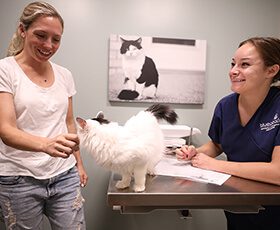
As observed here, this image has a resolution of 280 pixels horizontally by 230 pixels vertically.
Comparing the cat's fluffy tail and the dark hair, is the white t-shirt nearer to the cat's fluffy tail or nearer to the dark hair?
the cat's fluffy tail

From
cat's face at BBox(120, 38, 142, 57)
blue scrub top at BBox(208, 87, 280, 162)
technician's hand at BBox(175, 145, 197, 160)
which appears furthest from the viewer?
cat's face at BBox(120, 38, 142, 57)

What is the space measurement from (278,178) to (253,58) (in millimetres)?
484

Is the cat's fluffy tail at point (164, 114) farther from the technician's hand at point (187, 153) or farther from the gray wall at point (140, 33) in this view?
the gray wall at point (140, 33)

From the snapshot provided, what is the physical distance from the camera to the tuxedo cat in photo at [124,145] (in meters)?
0.88

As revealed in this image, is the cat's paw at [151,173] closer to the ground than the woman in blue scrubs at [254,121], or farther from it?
closer to the ground

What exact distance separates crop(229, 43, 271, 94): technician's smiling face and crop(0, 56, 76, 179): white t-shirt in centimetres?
76

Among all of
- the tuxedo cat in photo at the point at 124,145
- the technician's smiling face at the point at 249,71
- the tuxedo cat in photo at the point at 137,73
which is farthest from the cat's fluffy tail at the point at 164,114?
the tuxedo cat in photo at the point at 137,73

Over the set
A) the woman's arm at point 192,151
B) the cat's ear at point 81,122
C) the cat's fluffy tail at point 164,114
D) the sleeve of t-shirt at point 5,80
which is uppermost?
the sleeve of t-shirt at point 5,80

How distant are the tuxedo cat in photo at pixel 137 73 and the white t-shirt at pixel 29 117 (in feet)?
2.75

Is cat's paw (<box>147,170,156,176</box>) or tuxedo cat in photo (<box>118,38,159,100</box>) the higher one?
tuxedo cat in photo (<box>118,38,159,100</box>)

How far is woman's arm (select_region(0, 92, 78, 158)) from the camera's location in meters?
0.89

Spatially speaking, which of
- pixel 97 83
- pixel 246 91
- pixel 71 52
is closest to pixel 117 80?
pixel 97 83

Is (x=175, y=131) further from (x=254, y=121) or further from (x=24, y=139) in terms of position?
(x=24, y=139)

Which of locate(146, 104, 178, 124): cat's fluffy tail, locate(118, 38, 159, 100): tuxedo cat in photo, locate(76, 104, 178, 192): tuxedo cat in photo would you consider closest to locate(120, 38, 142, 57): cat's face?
locate(118, 38, 159, 100): tuxedo cat in photo
